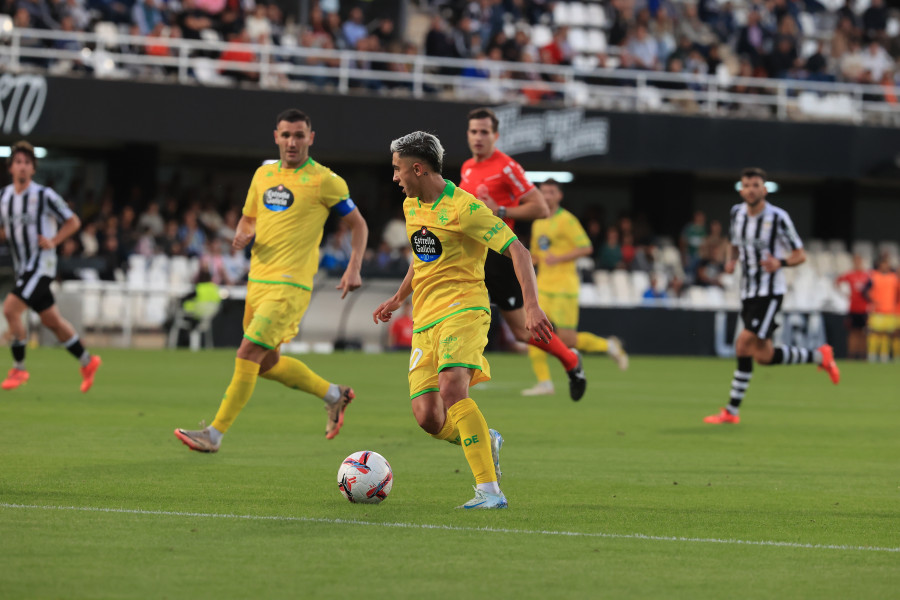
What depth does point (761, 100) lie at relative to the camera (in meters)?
28.1

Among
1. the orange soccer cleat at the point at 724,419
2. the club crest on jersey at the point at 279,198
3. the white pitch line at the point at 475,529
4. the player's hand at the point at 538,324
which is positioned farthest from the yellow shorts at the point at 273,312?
the orange soccer cleat at the point at 724,419

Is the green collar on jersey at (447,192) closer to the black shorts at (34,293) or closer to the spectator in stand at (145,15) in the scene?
the black shorts at (34,293)

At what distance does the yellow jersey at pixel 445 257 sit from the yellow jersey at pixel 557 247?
844 centimetres

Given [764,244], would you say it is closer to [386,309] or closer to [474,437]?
[386,309]

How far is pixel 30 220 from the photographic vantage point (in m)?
12.9

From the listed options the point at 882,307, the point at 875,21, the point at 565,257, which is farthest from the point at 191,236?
the point at 875,21

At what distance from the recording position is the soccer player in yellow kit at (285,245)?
346 inches

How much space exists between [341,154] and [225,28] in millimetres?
4880

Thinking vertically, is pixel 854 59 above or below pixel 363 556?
above

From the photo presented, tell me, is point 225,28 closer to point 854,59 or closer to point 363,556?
point 854,59

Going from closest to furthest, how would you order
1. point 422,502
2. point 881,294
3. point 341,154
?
point 422,502 → point 881,294 → point 341,154

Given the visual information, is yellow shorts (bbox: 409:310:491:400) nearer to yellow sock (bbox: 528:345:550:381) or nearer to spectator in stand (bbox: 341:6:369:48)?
yellow sock (bbox: 528:345:550:381)

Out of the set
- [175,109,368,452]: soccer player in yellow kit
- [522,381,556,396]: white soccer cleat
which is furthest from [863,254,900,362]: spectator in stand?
[175,109,368,452]: soccer player in yellow kit

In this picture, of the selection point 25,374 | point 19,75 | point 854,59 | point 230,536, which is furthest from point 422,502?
point 854,59
